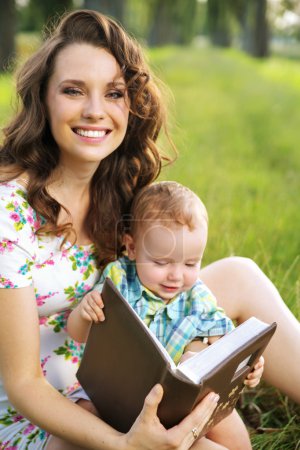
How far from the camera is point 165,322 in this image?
2035 millimetres

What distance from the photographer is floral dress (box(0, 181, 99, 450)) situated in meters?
1.83

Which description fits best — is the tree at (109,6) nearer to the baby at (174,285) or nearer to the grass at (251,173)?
the grass at (251,173)

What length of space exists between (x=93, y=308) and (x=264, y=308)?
736 mm

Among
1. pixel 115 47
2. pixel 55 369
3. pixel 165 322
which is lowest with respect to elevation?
pixel 55 369

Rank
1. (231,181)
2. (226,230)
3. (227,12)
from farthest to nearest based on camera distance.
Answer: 1. (227,12)
2. (231,181)
3. (226,230)

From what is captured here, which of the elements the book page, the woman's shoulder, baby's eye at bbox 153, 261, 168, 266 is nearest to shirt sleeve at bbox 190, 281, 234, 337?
baby's eye at bbox 153, 261, 168, 266

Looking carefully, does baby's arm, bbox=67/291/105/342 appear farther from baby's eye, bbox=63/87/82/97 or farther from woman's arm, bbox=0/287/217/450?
baby's eye, bbox=63/87/82/97

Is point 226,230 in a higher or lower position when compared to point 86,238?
lower

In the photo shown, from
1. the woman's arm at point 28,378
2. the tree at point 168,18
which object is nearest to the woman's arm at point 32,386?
the woman's arm at point 28,378

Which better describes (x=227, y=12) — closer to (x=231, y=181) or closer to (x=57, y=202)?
(x=231, y=181)

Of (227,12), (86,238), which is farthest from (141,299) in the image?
(227,12)

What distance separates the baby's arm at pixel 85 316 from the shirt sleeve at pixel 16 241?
0.56ft

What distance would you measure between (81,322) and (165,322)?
27 cm

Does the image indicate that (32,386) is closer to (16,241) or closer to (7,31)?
(16,241)
